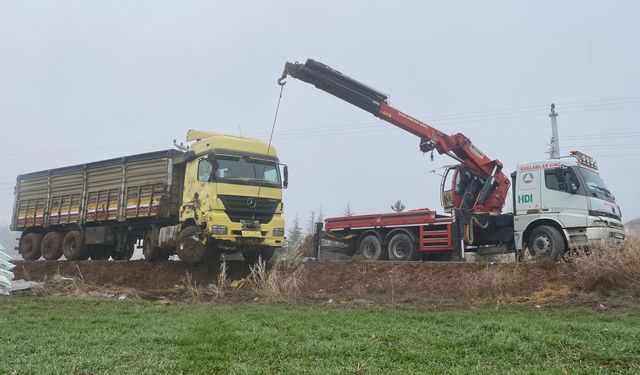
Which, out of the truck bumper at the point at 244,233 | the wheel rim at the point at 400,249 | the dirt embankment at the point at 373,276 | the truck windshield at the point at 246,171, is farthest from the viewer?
the wheel rim at the point at 400,249

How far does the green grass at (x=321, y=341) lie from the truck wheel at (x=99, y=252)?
10.3 metres

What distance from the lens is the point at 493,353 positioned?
4926 mm

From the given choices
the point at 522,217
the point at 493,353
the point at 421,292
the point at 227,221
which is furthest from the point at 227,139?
the point at 493,353

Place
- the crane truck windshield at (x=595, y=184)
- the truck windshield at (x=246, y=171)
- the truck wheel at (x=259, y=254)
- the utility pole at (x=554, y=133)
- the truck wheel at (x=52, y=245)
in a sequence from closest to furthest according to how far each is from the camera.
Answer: the crane truck windshield at (x=595, y=184) < the truck windshield at (x=246, y=171) < the truck wheel at (x=259, y=254) < the truck wheel at (x=52, y=245) < the utility pole at (x=554, y=133)

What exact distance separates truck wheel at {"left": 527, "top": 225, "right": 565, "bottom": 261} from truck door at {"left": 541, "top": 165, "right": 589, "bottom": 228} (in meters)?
0.35

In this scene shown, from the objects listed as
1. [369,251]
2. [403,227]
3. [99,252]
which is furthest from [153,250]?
[403,227]

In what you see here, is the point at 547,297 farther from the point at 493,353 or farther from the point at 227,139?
the point at 227,139

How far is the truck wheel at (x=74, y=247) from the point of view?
17469 millimetres

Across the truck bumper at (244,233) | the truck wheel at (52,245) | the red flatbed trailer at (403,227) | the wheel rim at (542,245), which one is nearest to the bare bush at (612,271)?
the wheel rim at (542,245)

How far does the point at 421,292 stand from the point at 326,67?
7.36m

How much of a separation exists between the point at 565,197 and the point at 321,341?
8969 millimetres

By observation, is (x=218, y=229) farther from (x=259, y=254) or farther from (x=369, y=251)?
(x=369, y=251)

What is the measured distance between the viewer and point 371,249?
51.3 feet

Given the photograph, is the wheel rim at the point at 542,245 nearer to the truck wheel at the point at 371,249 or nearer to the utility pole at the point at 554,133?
the truck wheel at the point at 371,249
